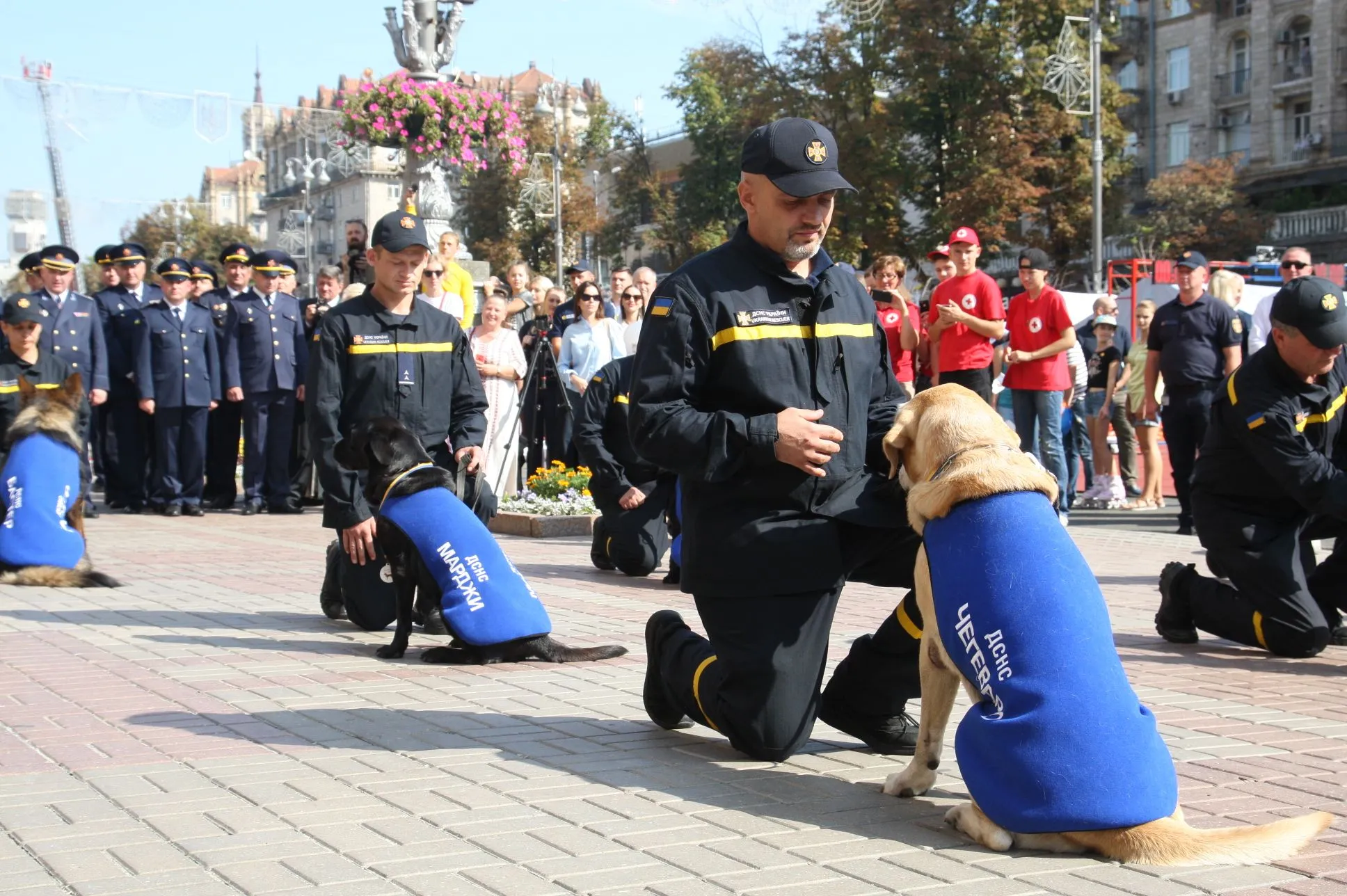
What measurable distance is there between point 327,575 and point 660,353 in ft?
13.7

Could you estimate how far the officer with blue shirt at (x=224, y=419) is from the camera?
Answer: 16.0m

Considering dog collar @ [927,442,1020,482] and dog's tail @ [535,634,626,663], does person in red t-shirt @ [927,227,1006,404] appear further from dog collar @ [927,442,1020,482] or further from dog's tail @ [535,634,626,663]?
dog collar @ [927,442,1020,482]

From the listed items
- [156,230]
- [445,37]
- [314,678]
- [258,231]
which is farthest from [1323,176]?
[258,231]

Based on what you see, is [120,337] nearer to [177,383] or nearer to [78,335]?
[177,383]

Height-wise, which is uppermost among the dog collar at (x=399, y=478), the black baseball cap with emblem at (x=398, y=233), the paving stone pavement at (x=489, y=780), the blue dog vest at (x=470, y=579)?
the black baseball cap with emblem at (x=398, y=233)

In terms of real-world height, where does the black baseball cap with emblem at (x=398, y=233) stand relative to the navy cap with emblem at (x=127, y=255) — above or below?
below

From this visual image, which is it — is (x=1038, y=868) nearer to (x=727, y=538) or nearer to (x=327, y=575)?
(x=727, y=538)

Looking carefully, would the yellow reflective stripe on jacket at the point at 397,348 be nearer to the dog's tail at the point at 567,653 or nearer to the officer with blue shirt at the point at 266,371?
the dog's tail at the point at 567,653

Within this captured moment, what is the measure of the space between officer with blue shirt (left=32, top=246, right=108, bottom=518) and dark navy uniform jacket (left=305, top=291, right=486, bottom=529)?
7.93m

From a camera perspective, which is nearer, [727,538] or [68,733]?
[727,538]

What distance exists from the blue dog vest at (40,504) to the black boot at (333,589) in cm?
223

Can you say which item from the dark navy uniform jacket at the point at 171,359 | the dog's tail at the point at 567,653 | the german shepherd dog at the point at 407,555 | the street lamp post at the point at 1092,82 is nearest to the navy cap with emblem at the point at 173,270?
the dark navy uniform jacket at the point at 171,359

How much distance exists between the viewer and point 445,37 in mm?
18297

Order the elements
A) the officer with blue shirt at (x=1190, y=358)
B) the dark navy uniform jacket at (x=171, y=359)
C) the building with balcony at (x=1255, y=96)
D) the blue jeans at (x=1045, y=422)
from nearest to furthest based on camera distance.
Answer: the officer with blue shirt at (x=1190, y=358) < the blue jeans at (x=1045, y=422) < the dark navy uniform jacket at (x=171, y=359) < the building with balcony at (x=1255, y=96)
